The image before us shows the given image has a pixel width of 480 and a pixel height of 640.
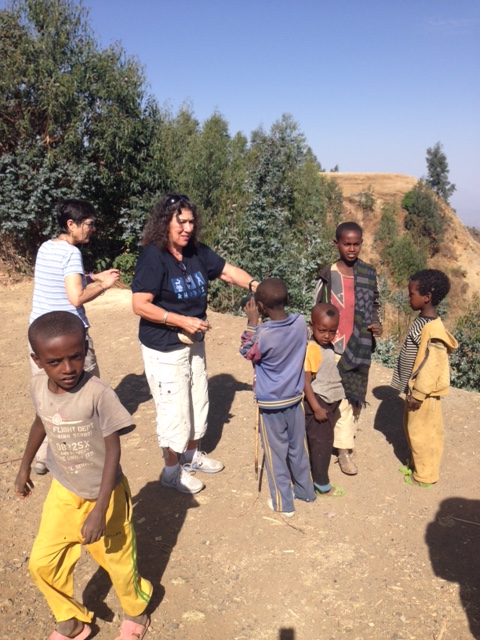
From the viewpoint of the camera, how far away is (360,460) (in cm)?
419

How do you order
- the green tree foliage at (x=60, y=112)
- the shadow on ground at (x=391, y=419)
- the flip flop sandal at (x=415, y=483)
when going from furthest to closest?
the green tree foliage at (x=60, y=112), the shadow on ground at (x=391, y=419), the flip flop sandal at (x=415, y=483)

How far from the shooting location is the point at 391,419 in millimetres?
4941

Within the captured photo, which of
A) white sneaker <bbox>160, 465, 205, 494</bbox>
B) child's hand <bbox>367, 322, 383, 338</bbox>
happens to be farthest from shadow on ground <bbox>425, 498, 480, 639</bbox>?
white sneaker <bbox>160, 465, 205, 494</bbox>

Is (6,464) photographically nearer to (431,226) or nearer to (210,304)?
(210,304)

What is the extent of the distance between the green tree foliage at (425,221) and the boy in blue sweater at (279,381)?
101 ft

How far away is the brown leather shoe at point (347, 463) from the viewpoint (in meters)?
3.93

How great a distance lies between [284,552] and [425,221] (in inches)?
1278

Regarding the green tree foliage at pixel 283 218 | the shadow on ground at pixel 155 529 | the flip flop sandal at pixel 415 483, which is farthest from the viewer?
the green tree foliage at pixel 283 218

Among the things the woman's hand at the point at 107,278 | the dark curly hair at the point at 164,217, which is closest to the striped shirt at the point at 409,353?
the dark curly hair at the point at 164,217

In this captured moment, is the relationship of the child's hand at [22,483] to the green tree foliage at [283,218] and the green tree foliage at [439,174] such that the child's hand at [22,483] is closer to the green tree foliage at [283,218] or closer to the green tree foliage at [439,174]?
the green tree foliage at [283,218]

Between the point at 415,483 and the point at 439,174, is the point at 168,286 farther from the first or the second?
the point at 439,174

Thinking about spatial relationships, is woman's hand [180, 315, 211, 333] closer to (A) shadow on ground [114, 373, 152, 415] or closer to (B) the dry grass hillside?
(A) shadow on ground [114, 373, 152, 415]

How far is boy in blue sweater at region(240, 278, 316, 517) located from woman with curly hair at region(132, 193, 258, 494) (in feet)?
1.24

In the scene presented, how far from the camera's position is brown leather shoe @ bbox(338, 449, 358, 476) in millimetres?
3932
